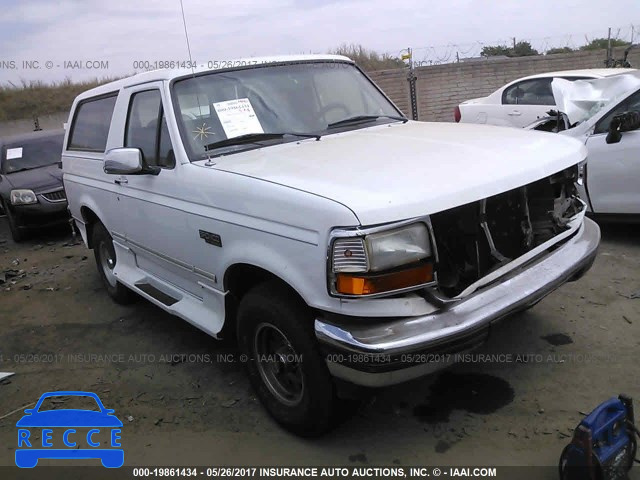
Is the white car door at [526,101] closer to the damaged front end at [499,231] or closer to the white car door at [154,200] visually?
the damaged front end at [499,231]

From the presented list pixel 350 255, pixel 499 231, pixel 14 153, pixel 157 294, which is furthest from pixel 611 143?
pixel 14 153

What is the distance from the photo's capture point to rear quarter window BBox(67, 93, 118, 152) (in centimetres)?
464

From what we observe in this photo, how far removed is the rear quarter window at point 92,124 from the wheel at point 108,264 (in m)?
0.77

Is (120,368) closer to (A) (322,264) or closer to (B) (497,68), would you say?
(A) (322,264)

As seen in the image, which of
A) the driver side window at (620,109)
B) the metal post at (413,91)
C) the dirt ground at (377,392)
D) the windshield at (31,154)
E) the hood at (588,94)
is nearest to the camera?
the dirt ground at (377,392)

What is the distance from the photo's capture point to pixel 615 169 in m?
5.04

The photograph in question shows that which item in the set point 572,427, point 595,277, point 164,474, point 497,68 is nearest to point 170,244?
point 164,474

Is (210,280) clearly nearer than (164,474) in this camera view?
No

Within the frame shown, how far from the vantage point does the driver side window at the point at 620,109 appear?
204 inches

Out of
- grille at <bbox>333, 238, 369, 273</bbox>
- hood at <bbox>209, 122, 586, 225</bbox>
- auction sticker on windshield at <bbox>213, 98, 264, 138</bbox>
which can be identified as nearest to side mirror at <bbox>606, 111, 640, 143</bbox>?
hood at <bbox>209, 122, 586, 225</bbox>

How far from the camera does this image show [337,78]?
4.10 meters

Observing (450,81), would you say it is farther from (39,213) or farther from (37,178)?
(39,213)

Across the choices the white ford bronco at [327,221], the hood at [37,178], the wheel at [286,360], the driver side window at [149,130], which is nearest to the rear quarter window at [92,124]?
the white ford bronco at [327,221]

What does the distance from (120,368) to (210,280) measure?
1.30 meters
